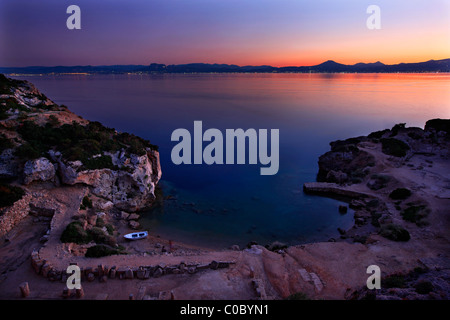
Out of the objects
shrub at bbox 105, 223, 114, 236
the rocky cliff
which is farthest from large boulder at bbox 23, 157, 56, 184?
shrub at bbox 105, 223, 114, 236

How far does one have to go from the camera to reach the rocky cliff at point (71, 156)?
803 inches

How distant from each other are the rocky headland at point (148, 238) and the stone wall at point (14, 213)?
0.07 metres

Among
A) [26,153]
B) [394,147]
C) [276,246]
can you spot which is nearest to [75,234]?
[26,153]

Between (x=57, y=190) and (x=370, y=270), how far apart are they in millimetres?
23965

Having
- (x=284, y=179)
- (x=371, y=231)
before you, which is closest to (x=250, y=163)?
(x=284, y=179)

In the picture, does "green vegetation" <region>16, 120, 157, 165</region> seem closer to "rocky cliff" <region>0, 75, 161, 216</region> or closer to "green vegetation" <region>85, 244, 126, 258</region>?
"rocky cliff" <region>0, 75, 161, 216</region>

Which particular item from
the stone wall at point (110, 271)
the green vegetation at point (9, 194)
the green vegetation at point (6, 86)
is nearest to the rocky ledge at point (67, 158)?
the green vegetation at point (9, 194)

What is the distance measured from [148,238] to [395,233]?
1975cm

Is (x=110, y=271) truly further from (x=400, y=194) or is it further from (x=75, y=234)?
(x=400, y=194)

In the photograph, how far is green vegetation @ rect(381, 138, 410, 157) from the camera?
3622cm

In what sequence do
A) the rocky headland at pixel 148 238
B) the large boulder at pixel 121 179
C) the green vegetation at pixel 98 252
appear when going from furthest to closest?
the large boulder at pixel 121 179 → the green vegetation at pixel 98 252 → the rocky headland at pixel 148 238

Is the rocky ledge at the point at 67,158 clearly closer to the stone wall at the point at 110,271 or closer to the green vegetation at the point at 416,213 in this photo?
the stone wall at the point at 110,271

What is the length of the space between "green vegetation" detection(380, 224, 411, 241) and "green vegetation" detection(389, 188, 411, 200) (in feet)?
23.7
